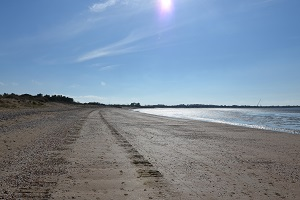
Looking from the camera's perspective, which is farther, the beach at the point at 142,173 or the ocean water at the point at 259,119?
the ocean water at the point at 259,119

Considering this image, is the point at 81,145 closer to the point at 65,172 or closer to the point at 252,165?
the point at 65,172

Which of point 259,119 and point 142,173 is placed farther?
point 259,119

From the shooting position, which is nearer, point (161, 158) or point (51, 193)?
point (51, 193)

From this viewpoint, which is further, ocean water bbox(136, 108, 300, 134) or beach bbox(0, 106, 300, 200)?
ocean water bbox(136, 108, 300, 134)

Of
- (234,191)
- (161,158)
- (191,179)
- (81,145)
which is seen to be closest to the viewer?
(234,191)

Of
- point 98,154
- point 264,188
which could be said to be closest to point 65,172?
point 98,154

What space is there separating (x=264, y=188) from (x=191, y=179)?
1.87m

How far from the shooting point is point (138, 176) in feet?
27.3

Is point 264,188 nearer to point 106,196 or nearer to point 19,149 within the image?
point 106,196

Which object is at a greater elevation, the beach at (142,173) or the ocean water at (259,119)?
the ocean water at (259,119)

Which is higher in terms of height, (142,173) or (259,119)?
(259,119)

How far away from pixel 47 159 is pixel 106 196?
464 cm

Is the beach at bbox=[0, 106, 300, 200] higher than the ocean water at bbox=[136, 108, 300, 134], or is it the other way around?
the ocean water at bbox=[136, 108, 300, 134]

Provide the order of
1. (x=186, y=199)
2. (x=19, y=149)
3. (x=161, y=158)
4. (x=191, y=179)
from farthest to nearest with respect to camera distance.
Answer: (x=19, y=149) → (x=161, y=158) → (x=191, y=179) → (x=186, y=199)
